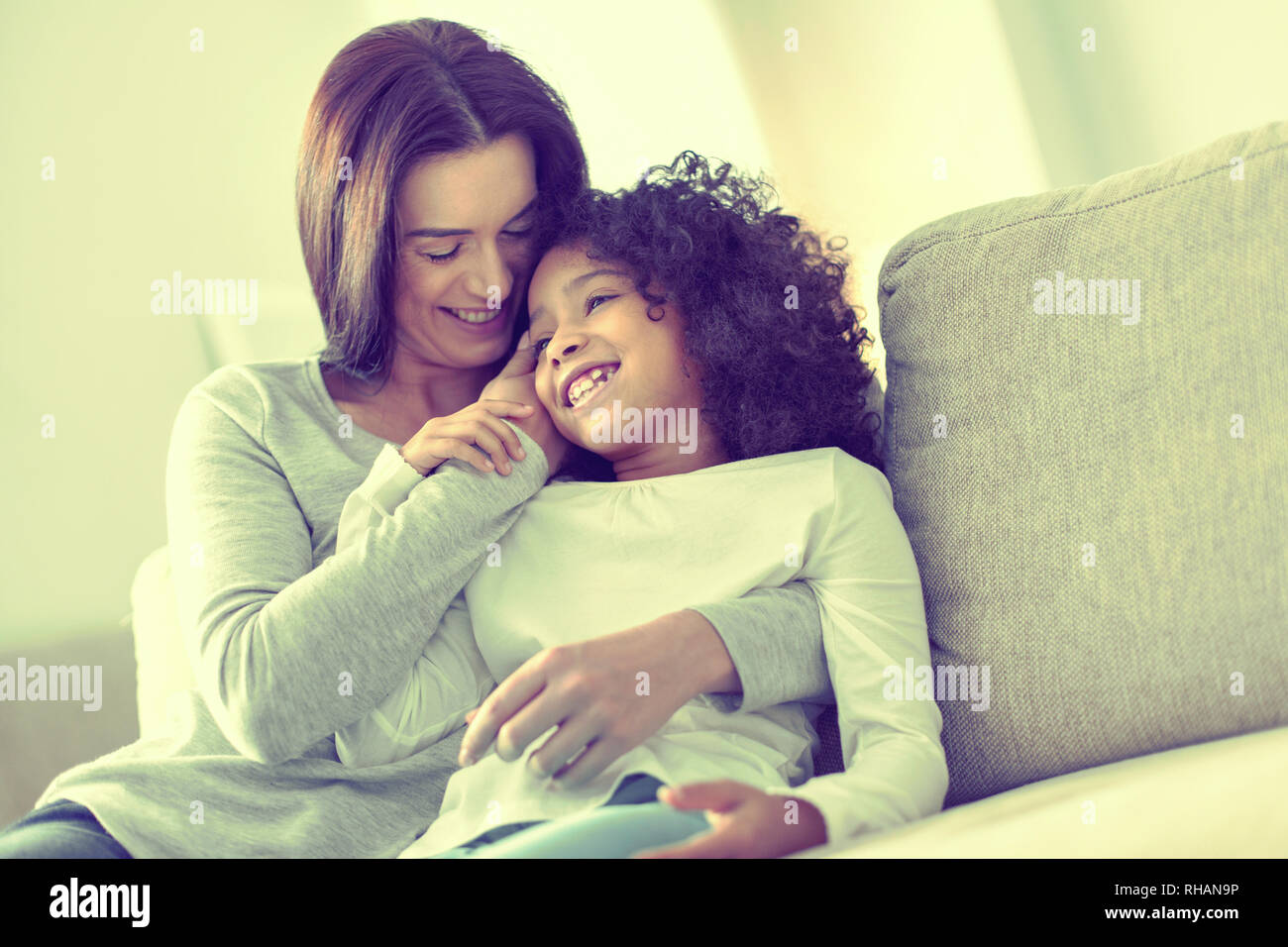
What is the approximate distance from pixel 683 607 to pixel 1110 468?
44 cm

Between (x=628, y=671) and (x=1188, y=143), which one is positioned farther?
(x=1188, y=143)

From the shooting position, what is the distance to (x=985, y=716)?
100 cm

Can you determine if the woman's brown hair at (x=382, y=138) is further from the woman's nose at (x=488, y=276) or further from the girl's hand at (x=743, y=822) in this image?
the girl's hand at (x=743, y=822)

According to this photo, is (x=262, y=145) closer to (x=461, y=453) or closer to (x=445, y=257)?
(x=445, y=257)

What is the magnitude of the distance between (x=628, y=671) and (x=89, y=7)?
6.69ft

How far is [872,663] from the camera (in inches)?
37.4

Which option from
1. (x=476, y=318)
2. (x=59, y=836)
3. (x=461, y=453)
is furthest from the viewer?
(x=476, y=318)

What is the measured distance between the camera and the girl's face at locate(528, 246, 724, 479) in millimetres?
1120

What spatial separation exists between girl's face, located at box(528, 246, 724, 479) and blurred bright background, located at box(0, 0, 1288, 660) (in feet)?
2.56

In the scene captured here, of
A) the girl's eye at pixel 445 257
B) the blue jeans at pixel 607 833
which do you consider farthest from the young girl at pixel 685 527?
the girl's eye at pixel 445 257

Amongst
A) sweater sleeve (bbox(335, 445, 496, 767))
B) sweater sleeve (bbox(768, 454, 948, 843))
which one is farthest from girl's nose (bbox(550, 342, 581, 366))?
sweater sleeve (bbox(768, 454, 948, 843))

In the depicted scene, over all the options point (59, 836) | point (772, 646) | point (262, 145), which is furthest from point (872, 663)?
point (262, 145)
